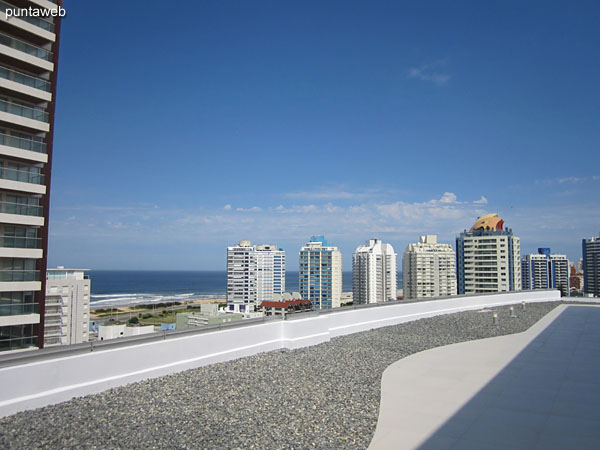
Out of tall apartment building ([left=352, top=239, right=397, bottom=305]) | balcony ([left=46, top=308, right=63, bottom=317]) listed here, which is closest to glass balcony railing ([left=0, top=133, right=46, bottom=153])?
balcony ([left=46, top=308, right=63, bottom=317])

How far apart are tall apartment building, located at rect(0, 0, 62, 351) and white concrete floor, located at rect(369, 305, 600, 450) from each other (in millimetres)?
12062

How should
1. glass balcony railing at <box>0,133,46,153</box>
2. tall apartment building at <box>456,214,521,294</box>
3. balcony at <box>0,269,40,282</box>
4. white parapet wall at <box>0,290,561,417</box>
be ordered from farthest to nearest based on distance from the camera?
tall apartment building at <box>456,214,521,294</box>
balcony at <box>0,269,40,282</box>
glass balcony railing at <box>0,133,46,153</box>
white parapet wall at <box>0,290,561,417</box>

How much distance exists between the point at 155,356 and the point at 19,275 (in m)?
10.7

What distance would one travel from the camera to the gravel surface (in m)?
3.54

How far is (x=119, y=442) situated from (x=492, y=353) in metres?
6.68

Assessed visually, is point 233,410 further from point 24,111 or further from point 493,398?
point 24,111

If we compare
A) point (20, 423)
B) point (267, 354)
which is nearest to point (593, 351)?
point (267, 354)

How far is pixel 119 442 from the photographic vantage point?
136 inches

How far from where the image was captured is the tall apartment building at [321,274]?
294 feet

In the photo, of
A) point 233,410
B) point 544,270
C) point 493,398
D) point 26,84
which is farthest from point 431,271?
point 233,410

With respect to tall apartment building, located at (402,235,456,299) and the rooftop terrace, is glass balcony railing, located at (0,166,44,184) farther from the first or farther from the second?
tall apartment building, located at (402,235,456,299)

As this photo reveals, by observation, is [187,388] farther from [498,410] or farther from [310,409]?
[498,410]

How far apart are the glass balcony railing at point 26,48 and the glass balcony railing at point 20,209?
5342mm

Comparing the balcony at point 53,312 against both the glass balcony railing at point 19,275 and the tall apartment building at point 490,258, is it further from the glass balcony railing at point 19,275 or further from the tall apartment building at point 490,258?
the tall apartment building at point 490,258
